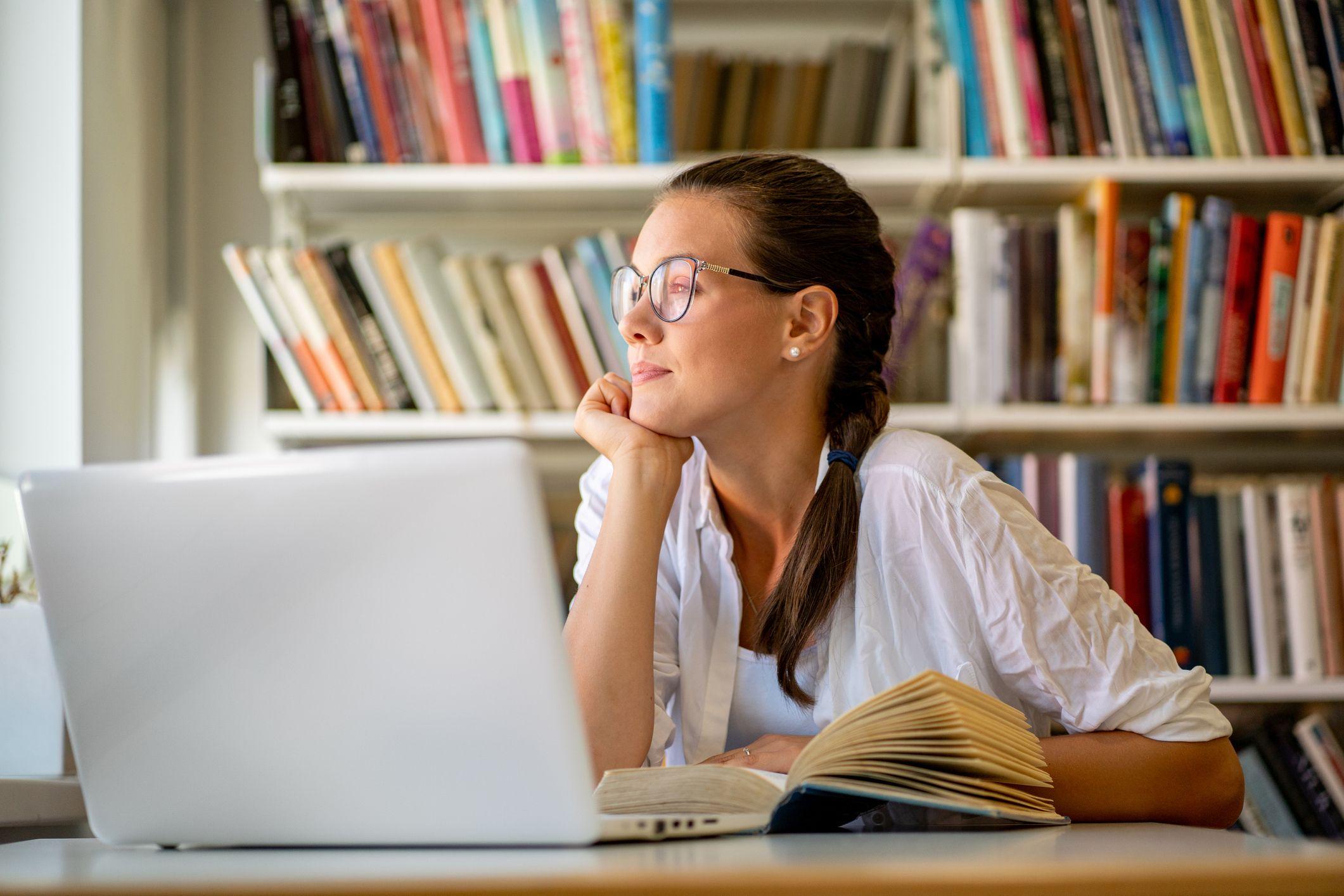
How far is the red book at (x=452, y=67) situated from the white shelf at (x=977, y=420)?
0.45 meters

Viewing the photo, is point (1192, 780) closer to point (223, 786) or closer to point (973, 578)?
point (973, 578)

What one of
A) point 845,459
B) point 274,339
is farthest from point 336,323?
point 845,459

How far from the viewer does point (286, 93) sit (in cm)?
186

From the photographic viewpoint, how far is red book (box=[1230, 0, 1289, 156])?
1.87 metres

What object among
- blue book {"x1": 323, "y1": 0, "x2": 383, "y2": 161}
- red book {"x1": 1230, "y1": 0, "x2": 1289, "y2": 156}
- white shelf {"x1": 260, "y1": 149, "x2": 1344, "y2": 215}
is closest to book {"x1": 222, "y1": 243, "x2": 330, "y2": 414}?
white shelf {"x1": 260, "y1": 149, "x2": 1344, "y2": 215}

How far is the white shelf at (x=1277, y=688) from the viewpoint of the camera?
178 cm

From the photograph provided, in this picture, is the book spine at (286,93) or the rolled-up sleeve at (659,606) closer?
the rolled-up sleeve at (659,606)

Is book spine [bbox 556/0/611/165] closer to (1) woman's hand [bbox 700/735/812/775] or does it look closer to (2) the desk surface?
(1) woman's hand [bbox 700/735/812/775]

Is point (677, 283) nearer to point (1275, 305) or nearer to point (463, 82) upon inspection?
point (463, 82)

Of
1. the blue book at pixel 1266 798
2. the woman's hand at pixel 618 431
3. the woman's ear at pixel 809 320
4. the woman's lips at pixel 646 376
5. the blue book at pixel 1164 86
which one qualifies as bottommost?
the blue book at pixel 1266 798

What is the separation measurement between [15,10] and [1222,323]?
6.50ft

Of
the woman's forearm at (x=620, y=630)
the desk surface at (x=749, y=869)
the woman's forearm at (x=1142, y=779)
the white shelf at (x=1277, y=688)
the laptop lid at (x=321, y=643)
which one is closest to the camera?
the desk surface at (x=749, y=869)

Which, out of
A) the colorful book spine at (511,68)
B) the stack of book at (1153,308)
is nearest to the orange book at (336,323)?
the colorful book spine at (511,68)

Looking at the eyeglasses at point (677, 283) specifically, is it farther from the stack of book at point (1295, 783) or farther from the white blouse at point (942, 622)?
the stack of book at point (1295, 783)
